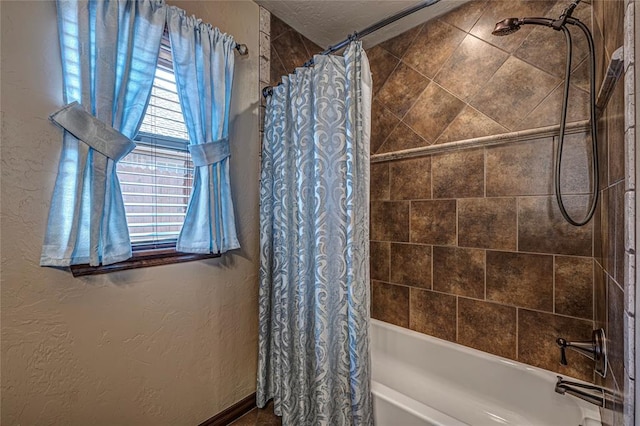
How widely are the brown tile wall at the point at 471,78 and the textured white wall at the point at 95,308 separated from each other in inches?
39.8

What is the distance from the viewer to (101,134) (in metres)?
0.96

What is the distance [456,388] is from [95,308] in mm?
1871

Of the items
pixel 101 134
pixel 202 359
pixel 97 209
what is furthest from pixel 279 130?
pixel 202 359

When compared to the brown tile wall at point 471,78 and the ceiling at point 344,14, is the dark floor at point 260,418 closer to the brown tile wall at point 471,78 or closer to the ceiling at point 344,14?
the brown tile wall at point 471,78

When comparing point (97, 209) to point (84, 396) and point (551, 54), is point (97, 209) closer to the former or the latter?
point (84, 396)

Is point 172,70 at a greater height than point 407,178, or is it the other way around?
point 172,70

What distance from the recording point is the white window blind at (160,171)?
1.15m

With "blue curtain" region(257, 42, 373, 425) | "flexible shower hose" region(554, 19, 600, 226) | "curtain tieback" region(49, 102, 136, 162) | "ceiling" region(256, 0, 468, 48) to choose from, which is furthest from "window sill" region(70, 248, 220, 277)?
"flexible shower hose" region(554, 19, 600, 226)

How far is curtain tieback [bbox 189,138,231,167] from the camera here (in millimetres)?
1255

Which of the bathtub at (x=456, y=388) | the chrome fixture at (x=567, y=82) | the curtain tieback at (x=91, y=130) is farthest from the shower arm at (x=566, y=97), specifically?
the curtain tieback at (x=91, y=130)

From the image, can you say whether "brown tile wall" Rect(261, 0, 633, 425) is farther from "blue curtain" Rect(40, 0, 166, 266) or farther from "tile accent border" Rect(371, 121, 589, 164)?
"blue curtain" Rect(40, 0, 166, 266)

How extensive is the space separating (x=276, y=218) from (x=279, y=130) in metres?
0.49

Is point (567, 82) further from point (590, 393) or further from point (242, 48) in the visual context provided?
point (242, 48)

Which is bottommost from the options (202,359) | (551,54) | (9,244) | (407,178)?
(202,359)
